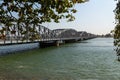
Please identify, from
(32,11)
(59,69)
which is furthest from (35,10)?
(59,69)

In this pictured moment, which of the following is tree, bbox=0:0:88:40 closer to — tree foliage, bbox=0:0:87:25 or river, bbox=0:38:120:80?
tree foliage, bbox=0:0:87:25

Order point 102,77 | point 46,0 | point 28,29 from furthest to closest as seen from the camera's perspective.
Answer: point 102,77, point 28,29, point 46,0

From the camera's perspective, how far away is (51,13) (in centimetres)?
1060

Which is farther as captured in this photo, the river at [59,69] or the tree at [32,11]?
the river at [59,69]

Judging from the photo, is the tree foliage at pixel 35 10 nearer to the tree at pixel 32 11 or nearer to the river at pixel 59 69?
the tree at pixel 32 11

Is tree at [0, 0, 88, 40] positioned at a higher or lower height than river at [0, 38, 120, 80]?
higher

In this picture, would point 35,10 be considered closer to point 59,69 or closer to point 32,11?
point 32,11

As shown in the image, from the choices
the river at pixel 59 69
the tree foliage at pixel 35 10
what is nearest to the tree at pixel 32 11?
the tree foliage at pixel 35 10

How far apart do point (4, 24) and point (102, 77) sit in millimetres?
17333

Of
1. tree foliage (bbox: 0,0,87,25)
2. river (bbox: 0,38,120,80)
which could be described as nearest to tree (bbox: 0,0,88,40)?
tree foliage (bbox: 0,0,87,25)

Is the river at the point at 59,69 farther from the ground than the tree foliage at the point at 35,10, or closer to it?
closer to it

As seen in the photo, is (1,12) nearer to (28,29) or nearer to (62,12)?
(28,29)

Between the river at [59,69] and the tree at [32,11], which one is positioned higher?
the tree at [32,11]

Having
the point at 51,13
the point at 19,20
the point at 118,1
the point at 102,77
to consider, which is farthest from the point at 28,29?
the point at 102,77
